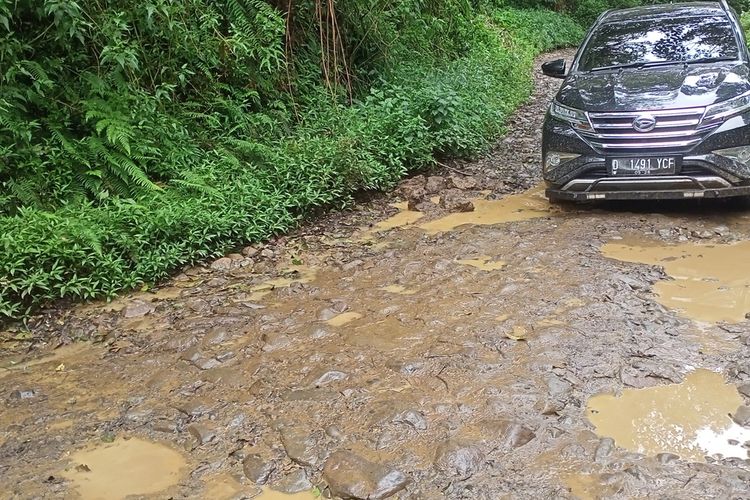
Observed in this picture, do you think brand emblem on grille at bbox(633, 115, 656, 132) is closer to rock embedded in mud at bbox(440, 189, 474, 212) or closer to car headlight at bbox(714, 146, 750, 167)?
car headlight at bbox(714, 146, 750, 167)

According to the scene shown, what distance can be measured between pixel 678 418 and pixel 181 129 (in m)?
5.42

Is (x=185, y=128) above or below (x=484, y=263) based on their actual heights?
above

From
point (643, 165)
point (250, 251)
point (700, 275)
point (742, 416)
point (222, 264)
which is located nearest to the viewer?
point (742, 416)

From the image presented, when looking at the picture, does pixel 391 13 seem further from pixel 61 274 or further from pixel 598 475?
pixel 598 475

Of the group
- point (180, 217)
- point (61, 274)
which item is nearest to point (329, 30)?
point (180, 217)

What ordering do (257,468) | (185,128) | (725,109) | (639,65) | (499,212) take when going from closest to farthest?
(257,468) → (725,109) → (639,65) → (499,212) → (185,128)

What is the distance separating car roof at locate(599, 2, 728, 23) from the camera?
22.1 ft

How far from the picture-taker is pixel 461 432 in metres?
3.07

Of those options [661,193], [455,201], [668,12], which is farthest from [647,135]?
[668,12]

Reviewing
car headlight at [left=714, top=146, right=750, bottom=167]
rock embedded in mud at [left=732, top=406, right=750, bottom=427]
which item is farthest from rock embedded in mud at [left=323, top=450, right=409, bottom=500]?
car headlight at [left=714, top=146, right=750, bottom=167]

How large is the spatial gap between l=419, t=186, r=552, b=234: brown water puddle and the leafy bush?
104 centimetres

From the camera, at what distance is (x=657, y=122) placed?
5312 millimetres

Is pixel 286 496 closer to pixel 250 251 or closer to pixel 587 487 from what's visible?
pixel 587 487

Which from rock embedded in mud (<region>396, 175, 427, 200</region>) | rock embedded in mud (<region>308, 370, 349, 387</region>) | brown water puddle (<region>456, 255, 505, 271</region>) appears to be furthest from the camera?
rock embedded in mud (<region>396, 175, 427, 200</region>)
